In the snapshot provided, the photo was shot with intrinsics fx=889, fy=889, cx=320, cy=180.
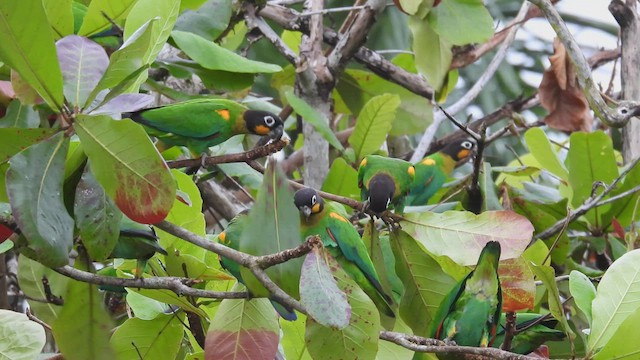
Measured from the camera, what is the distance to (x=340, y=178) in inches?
87.9

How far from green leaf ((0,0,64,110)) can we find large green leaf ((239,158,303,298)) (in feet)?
0.92

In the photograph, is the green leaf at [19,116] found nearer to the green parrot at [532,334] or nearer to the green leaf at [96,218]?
the green leaf at [96,218]

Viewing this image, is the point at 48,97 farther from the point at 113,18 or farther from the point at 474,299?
the point at 474,299

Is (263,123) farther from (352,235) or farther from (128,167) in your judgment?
(128,167)

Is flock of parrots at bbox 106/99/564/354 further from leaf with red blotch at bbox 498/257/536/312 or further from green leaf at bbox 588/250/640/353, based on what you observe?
green leaf at bbox 588/250/640/353

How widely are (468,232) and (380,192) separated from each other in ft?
1.14

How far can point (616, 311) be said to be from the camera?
4.34 ft

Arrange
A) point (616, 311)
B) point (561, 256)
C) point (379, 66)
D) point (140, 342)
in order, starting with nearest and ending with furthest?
point (616, 311) < point (140, 342) < point (561, 256) < point (379, 66)

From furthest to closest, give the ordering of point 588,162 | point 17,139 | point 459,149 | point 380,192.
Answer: point 459,149 < point 588,162 < point 380,192 < point 17,139

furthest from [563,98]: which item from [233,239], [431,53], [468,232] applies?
[233,239]

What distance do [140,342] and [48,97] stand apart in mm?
514

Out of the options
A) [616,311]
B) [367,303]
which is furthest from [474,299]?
[367,303]

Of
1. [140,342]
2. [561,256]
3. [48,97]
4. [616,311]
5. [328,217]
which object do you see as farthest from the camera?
[561,256]

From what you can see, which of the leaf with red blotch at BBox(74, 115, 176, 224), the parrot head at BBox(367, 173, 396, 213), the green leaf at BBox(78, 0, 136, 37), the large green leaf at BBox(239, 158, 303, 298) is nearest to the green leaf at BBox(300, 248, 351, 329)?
the large green leaf at BBox(239, 158, 303, 298)
